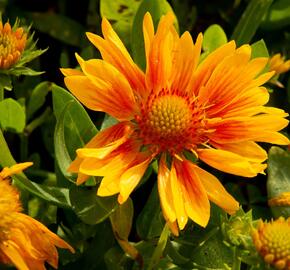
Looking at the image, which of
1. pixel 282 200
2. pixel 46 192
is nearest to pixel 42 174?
pixel 46 192

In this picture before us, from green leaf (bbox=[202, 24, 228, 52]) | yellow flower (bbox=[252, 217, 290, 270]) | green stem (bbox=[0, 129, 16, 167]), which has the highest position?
green leaf (bbox=[202, 24, 228, 52])

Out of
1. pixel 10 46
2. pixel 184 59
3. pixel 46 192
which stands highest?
pixel 184 59

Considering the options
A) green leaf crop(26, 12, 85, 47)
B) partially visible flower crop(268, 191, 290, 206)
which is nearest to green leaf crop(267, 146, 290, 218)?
partially visible flower crop(268, 191, 290, 206)

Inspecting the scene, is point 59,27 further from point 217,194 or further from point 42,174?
point 217,194

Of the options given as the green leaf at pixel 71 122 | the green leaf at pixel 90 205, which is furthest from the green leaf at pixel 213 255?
the green leaf at pixel 71 122

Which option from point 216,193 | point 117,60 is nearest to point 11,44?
point 117,60

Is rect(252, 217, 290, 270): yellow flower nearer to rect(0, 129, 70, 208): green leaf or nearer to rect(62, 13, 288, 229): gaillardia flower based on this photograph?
rect(62, 13, 288, 229): gaillardia flower
